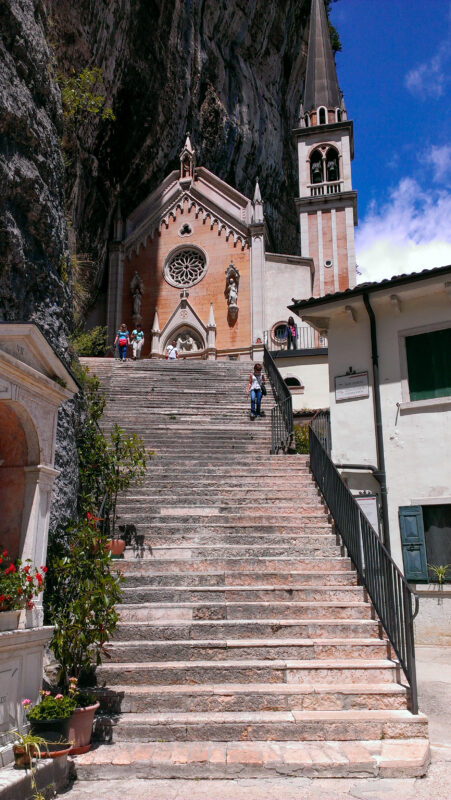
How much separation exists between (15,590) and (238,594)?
9.29ft

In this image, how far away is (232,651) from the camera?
6082mm

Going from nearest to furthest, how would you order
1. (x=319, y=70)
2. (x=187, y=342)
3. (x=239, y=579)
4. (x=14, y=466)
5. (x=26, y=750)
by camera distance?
1. (x=26, y=750)
2. (x=14, y=466)
3. (x=239, y=579)
4. (x=187, y=342)
5. (x=319, y=70)

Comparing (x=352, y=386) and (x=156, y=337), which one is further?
(x=156, y=337)

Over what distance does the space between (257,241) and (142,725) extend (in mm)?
25986

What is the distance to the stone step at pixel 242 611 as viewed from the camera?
6621 millimetres

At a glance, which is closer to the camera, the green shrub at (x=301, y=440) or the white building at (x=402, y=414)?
the white building at (x=402, y=414)

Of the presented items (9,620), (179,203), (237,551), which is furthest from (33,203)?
(179,203)

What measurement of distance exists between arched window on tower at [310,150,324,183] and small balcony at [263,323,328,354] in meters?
10.8

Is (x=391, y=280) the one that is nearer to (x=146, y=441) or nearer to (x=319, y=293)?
(x=146, y=441)

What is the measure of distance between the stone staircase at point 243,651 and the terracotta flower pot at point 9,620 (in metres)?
1.12

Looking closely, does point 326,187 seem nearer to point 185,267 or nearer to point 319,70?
point 185,267

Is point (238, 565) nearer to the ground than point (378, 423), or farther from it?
nearer to the ground

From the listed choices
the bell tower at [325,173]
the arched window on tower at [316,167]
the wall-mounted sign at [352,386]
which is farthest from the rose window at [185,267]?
the wall-mounted sign at [352,386]

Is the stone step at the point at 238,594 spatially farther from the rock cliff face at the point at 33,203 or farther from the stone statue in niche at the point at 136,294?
the stone statue in niche at the point at 136,294
